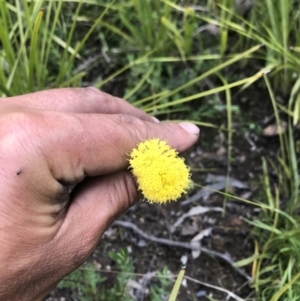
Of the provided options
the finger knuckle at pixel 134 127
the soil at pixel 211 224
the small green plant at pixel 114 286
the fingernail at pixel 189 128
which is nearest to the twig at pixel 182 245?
the soil at pixel 211 224

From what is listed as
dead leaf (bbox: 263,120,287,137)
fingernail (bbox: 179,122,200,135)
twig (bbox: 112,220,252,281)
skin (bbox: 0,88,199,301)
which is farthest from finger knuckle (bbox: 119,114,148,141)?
dead leaf (bbox: 263,120,287,137)

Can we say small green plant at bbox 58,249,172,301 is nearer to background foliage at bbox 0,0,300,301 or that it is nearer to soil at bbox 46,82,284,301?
background foliage at bbox 0,0,300,301

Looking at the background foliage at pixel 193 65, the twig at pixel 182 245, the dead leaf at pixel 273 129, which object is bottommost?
the twig at pixel 182 245

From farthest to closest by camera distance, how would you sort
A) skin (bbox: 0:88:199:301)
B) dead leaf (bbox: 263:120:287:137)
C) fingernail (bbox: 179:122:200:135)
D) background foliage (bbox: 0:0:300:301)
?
dead leaf (bbox: 263:120:287:137)
background foliage (bbox: 0:0:300:301)
fingernail (bbox: 179:122:200:135)
skin (bbox: 0:88:199:301)

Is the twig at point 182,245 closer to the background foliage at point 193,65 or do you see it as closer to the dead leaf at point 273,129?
the background foliage at point 193,65

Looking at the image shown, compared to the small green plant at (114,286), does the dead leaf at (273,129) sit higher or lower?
higher

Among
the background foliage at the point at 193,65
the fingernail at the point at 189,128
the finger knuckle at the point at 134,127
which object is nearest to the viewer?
the finger knuckle at the point at 134,127
